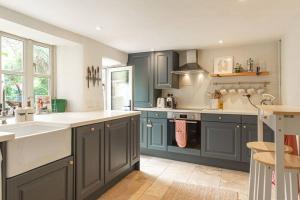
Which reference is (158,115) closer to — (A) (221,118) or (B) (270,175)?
(A) (221,118)

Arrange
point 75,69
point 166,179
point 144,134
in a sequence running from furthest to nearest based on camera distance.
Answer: point 144,134 → point 75,69 → point 166,179

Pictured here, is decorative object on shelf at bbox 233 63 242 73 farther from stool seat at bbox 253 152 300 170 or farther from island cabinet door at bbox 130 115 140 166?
stool seat at bbox 253 152 300 170

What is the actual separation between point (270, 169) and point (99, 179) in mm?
1716

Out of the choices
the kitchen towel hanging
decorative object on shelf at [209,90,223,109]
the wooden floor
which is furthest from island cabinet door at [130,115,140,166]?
decorative object on shelf at [209,90,223,109]

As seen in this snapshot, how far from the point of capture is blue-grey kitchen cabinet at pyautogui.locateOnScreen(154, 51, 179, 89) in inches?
159

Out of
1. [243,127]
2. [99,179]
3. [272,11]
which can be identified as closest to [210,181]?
[243,127]

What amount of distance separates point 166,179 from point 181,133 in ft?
3.17

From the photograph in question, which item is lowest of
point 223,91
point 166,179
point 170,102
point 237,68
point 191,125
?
point 166,179

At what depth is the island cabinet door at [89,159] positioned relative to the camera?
2.04m

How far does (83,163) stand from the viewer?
2094 mm

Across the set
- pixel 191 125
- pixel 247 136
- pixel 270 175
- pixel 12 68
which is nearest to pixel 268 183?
pixel 270 175

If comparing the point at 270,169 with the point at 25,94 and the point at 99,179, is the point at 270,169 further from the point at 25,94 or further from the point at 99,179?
the point at 25,94

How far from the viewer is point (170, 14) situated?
2350mm

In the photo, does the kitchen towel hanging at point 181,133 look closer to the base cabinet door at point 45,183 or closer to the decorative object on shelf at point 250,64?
the decorative object on shelf at point 250,64
